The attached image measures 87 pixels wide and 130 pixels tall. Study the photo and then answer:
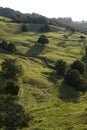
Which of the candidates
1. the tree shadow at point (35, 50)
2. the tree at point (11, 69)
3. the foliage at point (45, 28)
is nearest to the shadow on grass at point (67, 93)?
the tree at point (11, 69)

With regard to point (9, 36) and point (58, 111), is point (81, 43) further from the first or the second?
point (58, 111)

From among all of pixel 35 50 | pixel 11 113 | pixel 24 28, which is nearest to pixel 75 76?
pixel 35 50

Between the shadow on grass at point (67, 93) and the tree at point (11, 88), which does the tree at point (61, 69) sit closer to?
the shadow on grass at point (67, 93)

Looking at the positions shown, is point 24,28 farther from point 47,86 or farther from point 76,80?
point 47,86

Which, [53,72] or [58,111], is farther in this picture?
[53,72]

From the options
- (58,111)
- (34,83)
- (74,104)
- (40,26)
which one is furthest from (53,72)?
(40,26)
